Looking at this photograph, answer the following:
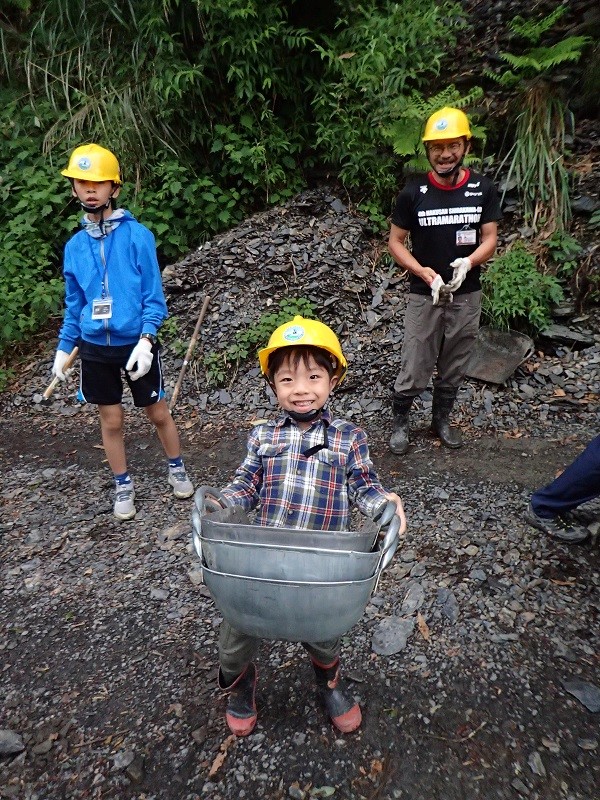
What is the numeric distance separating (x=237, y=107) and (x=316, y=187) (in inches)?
49.3

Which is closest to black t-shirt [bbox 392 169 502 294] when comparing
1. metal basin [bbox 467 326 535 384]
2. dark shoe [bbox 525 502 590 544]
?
metal basin [bbox 467 326 535 384]

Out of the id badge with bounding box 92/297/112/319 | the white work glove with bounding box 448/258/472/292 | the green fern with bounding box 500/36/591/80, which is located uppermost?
the green fern with bounding box 500/36/591/80

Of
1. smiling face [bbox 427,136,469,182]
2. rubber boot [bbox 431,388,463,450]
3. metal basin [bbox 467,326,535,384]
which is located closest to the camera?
smiling face [bbox 427,136,469,182]

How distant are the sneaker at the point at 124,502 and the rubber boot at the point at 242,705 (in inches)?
68.1

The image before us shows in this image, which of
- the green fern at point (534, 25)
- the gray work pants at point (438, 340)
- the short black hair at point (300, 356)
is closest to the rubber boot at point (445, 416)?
the gray work pants at point (438, 340)

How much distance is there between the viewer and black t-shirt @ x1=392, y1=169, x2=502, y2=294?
338 centimetres

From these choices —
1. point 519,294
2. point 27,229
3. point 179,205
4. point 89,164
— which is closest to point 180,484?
point 89,164

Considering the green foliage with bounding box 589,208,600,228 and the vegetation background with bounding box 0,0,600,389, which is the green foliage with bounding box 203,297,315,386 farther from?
the green foliage with bounding box 589,208,600,228

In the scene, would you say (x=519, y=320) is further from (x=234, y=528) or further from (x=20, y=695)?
(x=20, y=695)

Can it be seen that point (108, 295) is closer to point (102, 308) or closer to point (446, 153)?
point (102, 308)

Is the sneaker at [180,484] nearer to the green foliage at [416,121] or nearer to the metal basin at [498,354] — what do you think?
the metal basin at [498,354]

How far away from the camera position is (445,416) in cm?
413

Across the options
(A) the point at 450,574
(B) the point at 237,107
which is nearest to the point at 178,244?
(B) the point at 237,107

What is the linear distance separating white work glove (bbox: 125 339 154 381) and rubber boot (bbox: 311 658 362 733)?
1820 millimetres
